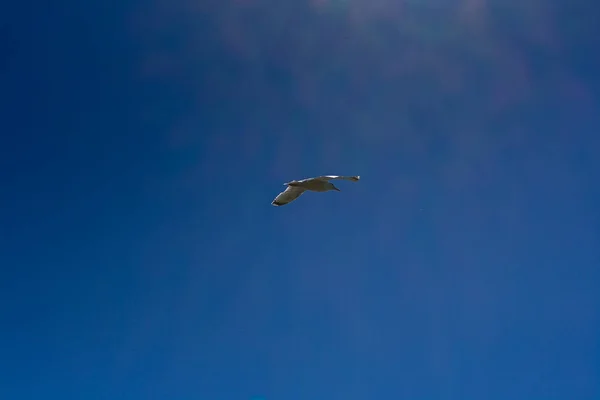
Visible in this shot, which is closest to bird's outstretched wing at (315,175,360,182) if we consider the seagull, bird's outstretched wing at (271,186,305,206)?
the seagull

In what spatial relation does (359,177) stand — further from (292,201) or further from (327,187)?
(292,201)

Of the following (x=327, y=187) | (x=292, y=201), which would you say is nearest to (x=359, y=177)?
(x=327, y=187)

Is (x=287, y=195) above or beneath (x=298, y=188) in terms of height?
beneath

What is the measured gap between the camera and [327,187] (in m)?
12.3

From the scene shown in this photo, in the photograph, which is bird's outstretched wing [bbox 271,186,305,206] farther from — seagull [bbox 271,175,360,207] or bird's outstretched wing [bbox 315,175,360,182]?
bird's outstretched wing [bbox 315,175,360,182]

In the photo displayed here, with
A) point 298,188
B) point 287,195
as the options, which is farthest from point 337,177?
point 287,195

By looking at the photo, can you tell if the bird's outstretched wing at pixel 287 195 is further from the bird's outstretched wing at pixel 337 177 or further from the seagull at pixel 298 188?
the bird's outstretched wing at pixel 337 177

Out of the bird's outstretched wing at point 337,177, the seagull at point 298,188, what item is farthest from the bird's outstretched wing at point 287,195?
the bird's outstretched wing at point 337,177

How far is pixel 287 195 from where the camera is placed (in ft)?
41.0

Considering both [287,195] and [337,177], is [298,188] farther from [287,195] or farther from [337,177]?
[337,177]

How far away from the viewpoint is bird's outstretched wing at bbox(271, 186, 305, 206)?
1243cm

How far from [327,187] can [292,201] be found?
4.28 ft

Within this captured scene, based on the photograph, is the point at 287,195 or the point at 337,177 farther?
the point at 287,195

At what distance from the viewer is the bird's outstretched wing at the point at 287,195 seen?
1243 centimetres
